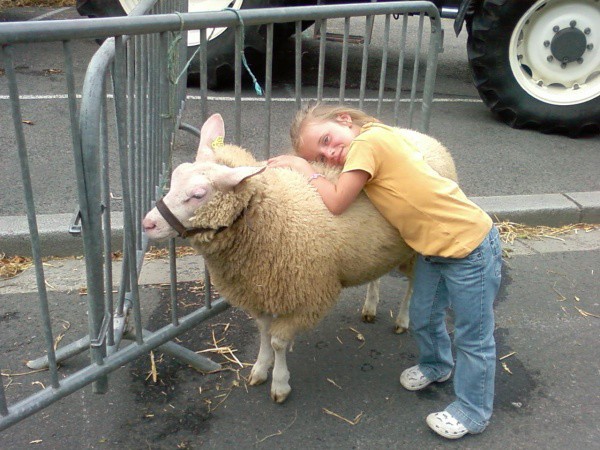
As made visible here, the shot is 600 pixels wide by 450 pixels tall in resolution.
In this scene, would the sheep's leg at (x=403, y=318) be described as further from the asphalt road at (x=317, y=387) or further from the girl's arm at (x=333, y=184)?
the girl's arm at (x=333, y=184)

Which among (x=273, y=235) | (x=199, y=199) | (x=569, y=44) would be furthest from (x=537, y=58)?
(x=199, y=199)

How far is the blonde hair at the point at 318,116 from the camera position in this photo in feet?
8.35

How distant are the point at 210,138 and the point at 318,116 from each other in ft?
1.54

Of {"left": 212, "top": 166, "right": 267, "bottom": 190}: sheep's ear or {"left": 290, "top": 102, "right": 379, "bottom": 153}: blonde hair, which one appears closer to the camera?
{"left": 212, "top": 166, "right": 267, "bottom": 190}: sheep's ear

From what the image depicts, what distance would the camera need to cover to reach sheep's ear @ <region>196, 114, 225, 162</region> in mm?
2309

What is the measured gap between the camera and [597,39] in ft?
18.4

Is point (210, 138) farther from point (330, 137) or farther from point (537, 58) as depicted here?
point (537, 58)

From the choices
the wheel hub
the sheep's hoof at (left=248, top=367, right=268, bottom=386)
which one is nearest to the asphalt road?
the sheep's hoof at (left=248, top=367, right=268, bottom=386)

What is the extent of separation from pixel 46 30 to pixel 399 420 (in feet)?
6.85

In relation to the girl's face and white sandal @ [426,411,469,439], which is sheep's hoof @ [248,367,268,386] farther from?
the girl's face

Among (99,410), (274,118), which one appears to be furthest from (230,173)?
(274,118)

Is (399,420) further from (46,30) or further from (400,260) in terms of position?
(46,30)

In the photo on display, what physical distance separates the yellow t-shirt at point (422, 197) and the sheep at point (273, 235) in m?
0.17

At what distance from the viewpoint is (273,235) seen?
2404 millimetres
